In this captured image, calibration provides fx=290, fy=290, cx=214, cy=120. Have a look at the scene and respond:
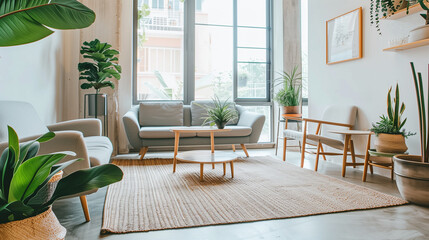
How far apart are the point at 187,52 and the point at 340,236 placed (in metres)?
4.29

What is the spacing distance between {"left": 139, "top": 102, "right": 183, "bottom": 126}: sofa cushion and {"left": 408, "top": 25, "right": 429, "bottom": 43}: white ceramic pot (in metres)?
3.24

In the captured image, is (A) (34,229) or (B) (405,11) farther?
(B) (405,11)

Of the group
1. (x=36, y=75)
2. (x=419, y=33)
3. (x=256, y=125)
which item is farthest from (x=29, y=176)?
(x=256, y=125)

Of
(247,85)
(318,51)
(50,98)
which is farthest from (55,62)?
(318,51)

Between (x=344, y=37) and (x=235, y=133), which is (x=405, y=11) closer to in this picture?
(x=344, y=37)

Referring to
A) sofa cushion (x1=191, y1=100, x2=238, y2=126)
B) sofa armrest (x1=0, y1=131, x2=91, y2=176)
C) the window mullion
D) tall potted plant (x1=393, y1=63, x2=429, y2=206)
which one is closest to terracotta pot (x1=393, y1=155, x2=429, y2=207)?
tall potted plant (x1=393, y1=63, x2=429, y2=206)

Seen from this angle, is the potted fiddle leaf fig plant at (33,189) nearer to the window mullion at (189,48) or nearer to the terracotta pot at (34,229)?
the terracotta pot at (34,229)

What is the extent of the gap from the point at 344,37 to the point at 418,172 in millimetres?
2086

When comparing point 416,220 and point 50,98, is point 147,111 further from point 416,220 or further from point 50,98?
point 416,220

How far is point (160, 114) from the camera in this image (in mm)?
4641

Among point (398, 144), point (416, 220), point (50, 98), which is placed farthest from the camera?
point (50, 98)

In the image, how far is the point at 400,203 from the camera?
2.12 meters

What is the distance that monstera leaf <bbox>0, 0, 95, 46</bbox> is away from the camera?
0.95m

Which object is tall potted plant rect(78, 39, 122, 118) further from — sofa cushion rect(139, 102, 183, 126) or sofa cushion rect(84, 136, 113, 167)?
sofa cushion rect(84, 136, 113, 167)
